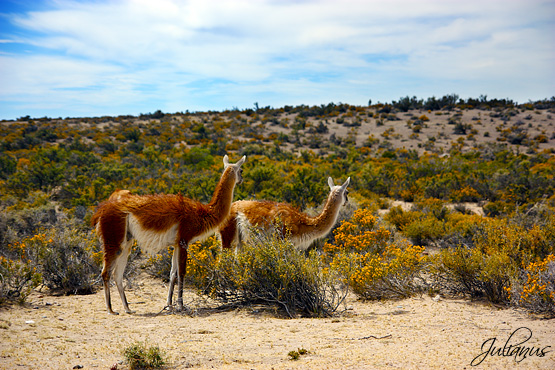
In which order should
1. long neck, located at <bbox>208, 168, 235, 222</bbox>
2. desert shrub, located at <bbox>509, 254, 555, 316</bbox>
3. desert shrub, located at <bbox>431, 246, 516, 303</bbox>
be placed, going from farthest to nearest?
long neck, located at <bbox>208, 168, 235, 222</bbox> → desert shrub, located at <bbox>431, 246, 516, 303</bbox> → desert shrub, located at <bbox>509, 254, 555, 316</bbox>

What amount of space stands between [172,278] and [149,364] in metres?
2.40

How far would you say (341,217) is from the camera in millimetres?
10578

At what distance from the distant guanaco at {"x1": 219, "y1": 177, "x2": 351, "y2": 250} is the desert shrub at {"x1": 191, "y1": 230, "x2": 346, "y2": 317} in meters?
0.55

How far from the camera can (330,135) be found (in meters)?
39.4

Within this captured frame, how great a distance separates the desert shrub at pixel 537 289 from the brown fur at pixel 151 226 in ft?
15.0

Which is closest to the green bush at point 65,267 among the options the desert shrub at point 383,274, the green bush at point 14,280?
the green bush at point 14,280

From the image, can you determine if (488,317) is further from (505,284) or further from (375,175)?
(375,175)

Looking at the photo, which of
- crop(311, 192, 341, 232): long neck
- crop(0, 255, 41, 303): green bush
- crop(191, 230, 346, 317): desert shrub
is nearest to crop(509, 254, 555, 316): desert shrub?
crop(191, 230, 346, 317): desert shrub

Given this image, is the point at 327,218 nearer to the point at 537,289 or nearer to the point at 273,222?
the point at 273,222

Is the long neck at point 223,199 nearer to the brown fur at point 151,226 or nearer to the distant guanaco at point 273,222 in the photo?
the brown fur at point 151,226

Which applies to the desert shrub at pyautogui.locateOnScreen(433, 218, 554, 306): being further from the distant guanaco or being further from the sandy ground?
the distant guanaco

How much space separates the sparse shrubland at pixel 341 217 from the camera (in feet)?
19.9

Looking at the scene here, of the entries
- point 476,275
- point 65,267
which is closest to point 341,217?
point 476,275

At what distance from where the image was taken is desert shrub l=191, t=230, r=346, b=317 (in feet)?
19.0
